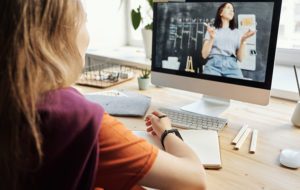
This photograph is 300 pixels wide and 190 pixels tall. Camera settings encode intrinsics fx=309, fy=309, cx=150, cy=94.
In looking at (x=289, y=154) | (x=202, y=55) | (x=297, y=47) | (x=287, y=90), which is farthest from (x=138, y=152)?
(x=297, y=47)

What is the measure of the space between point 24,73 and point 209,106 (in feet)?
3.02

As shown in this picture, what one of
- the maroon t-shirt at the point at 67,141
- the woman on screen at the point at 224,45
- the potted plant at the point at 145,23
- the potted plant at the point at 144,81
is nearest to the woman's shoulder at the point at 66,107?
the maroon t-shirt at the point at 67,141

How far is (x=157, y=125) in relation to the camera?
3.31ft

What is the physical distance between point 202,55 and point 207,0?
0.21m

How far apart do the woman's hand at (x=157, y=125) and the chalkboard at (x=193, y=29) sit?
33 cm

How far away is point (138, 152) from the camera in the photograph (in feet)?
2.12

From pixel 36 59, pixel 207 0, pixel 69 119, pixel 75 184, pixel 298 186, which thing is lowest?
pixel 298 186

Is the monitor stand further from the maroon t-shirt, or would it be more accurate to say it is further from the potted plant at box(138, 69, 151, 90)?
the maroon t-shirt

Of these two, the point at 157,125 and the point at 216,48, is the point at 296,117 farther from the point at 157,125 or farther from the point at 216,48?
the point at 157,125

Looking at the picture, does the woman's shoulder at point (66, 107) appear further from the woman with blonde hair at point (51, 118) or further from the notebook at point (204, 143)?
the notebook at point (204, 143)

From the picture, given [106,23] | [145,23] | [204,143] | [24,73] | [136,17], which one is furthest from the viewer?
[106,23]

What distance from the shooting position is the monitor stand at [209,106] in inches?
50.0

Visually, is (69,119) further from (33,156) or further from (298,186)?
(298,186)

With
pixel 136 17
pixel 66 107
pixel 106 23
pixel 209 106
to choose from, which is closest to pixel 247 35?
pixel 209 106
